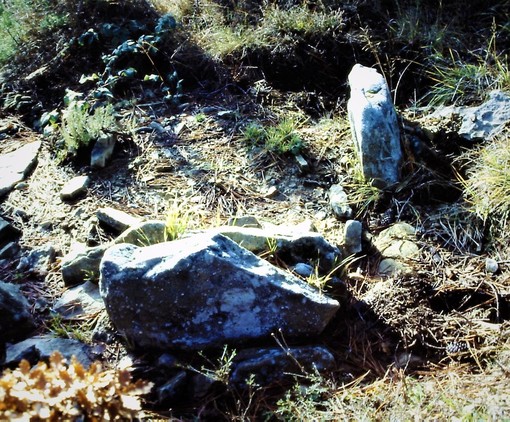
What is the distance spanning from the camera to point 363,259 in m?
3.16

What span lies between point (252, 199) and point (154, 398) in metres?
1.47

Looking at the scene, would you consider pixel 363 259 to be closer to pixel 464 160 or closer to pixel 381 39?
pixel 464 160

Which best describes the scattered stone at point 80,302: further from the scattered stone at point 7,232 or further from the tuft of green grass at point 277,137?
the tuft of green grass at point 277,137

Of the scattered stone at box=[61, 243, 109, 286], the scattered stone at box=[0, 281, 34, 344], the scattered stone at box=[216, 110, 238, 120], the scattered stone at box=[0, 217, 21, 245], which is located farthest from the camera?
the scattered stone at box=[216, 110, 238, 120]

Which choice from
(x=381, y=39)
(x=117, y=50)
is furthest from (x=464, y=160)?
(x=117, y=50)

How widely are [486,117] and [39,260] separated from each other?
9.53 feet

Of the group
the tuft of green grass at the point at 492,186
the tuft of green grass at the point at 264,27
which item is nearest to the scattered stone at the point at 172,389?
the tuft of green grass at the point at 492,186

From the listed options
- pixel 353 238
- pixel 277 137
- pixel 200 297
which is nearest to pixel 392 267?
pixel 353 238

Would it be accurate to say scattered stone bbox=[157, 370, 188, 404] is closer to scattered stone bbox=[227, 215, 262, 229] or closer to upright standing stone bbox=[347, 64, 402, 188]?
scattered stone bbox=[227, 215, 262, 229]

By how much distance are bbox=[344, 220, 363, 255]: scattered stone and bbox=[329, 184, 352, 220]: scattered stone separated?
0.18 metres

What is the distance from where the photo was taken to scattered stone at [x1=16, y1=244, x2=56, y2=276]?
3137 mm

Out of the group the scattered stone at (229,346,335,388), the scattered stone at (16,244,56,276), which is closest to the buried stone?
the scattered stone at (229,346,335,388)

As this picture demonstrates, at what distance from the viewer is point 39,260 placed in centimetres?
317

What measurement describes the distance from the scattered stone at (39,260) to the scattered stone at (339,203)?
5.50 ft
